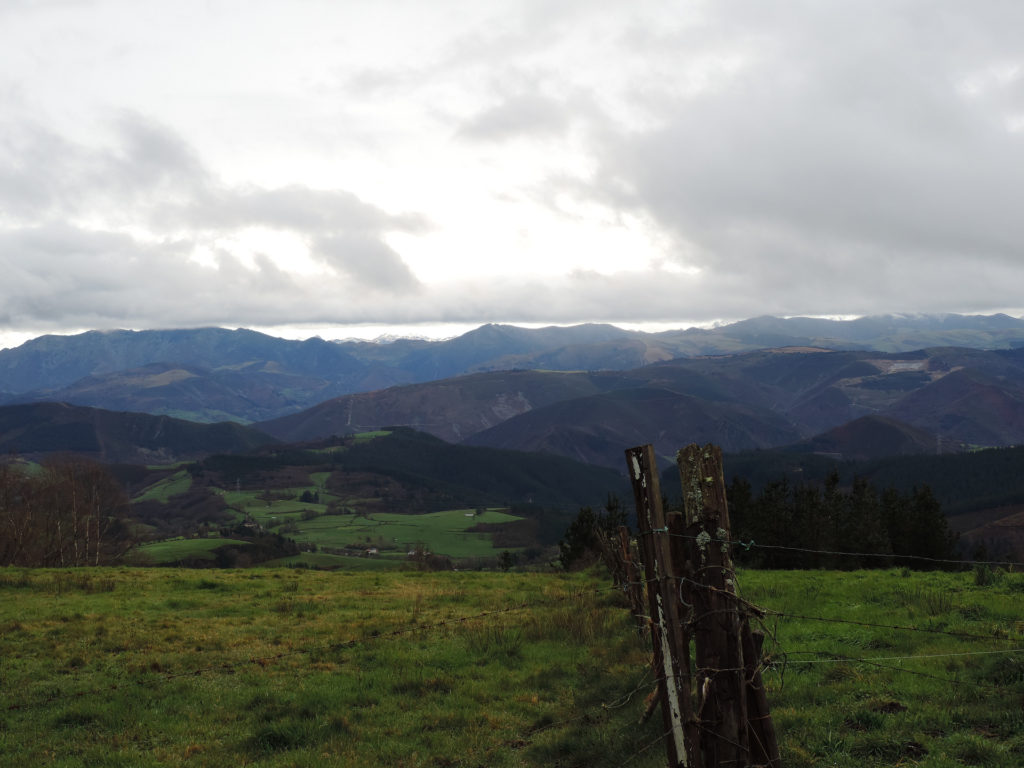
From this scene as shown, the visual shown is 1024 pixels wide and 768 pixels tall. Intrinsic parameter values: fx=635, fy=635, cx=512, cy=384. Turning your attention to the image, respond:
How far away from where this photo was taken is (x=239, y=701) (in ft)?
46.2

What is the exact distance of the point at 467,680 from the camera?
15.5m

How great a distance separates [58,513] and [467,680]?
7177 centimetres

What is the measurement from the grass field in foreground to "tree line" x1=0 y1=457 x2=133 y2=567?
44722mm

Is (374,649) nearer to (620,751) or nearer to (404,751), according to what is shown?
(404,751)

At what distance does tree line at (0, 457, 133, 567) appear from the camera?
6019 centimetres

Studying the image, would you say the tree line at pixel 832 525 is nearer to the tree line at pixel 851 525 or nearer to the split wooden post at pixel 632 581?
the tree line at pixel 851 525

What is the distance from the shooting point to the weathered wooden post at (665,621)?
789cm

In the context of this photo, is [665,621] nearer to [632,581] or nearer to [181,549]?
[632,581]

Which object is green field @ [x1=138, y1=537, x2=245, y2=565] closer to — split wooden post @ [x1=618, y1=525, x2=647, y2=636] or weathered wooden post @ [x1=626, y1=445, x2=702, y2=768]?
split wooden post @ [x1=618, y1=525, x2=647, y2=636]

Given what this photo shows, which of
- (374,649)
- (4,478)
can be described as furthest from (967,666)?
(4,478)

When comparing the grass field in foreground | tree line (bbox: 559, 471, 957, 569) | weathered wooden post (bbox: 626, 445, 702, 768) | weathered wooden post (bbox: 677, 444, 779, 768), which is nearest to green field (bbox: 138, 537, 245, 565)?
tree line (bbox: 559, 471, 957, 569)

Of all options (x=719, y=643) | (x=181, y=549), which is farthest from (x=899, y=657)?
(x=181, y=549)

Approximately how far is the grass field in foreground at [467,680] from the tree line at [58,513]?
44.7m

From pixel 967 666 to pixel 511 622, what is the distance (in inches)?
488
